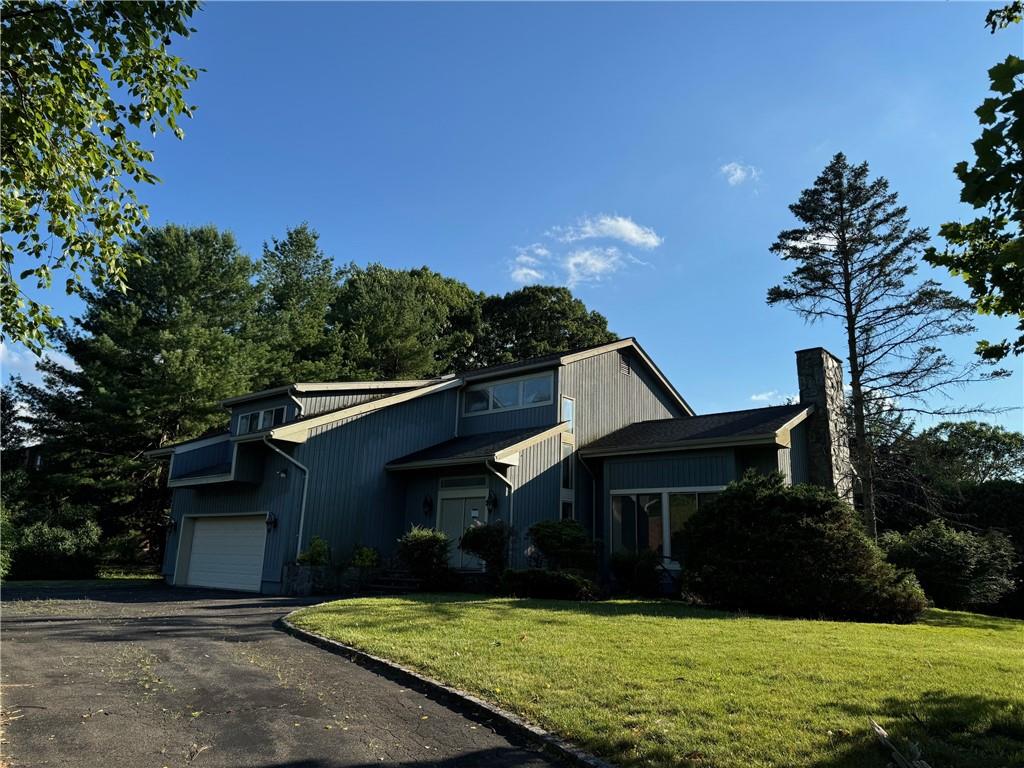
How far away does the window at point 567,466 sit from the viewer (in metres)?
18.4

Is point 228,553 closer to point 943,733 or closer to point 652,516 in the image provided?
point 652,516

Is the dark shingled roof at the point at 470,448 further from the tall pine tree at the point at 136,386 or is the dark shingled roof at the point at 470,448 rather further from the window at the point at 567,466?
the tall pine tree at the point at 136,386

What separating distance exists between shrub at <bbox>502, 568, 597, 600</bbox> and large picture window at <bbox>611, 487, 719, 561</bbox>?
2.98 meters

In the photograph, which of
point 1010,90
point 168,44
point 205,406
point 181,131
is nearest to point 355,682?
point 181,131

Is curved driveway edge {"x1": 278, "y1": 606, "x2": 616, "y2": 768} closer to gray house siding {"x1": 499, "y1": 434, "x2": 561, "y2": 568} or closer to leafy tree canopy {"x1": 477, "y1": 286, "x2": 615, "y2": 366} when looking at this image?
gray house siding {"x1": 499, "y1": 434, "x2": 561, "y2": 568}

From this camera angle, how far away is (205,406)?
2727cm

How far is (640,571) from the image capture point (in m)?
15.3

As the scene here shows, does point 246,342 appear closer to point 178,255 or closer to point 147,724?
point 178,255

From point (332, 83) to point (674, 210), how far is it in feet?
26.8

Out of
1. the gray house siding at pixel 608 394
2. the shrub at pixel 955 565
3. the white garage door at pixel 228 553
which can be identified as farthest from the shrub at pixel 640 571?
the white garage door at pixel 228 553

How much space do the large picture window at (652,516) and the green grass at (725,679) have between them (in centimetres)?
594

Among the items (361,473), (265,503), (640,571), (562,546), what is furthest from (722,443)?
(265,503)

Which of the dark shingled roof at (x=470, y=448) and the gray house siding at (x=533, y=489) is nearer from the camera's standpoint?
the gray house siding at (x=533, y=489)

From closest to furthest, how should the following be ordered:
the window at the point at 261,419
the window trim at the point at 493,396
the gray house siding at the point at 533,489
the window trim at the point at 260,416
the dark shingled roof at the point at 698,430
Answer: the dark shingled roof at the point at 698,430
the gray house siding at the point at 533,489
the window trim at the point at 260,416
the window at the point at 261,419
the window trim at the point at 493,396
